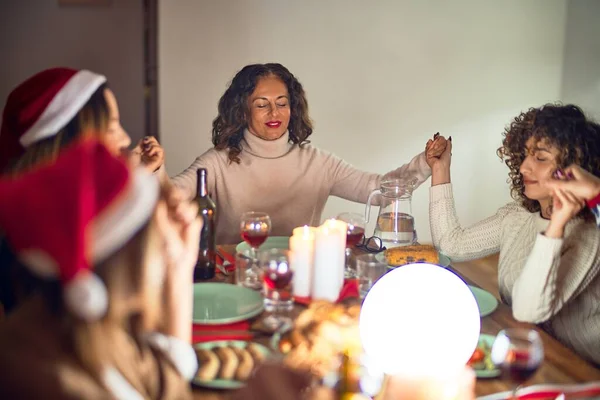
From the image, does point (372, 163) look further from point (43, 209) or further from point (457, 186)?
point (43, 209)

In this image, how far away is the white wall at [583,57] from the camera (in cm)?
371

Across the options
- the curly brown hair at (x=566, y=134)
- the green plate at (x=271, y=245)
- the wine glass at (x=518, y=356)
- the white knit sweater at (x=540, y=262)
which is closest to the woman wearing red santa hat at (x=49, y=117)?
the green plate at (x=271, y=245)

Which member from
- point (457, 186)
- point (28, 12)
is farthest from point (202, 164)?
point (28, 12)

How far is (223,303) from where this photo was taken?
142 cm

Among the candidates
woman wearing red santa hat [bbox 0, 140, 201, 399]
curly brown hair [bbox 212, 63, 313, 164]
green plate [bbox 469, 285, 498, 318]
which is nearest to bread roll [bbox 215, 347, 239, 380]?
woman wearing red santa hat [bbox 0, 140, 201, 399]

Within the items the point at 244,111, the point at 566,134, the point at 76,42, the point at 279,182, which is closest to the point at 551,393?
the point at 566,134

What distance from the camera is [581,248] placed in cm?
155

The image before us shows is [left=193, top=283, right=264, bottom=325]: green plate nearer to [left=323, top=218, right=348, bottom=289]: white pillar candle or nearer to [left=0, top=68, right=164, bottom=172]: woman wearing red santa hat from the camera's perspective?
[left=323, top=218, right=348, bottom=289]: white pillar candle

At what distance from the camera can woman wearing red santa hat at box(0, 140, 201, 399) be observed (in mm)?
776

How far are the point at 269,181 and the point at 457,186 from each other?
173 centimetres

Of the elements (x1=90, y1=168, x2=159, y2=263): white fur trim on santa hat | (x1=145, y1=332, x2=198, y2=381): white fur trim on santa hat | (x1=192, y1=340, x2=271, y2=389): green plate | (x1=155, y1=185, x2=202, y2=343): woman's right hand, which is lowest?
(x1=192, y1=340, x2=271, y2=389): green plate

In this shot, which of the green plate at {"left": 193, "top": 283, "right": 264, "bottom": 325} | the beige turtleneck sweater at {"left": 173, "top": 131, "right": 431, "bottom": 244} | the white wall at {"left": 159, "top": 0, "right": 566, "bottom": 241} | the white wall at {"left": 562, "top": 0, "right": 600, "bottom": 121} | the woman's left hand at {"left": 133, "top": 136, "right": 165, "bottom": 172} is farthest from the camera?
the white wall at {"left": 562, "top": 0, "right": 600, "bottom": 121}

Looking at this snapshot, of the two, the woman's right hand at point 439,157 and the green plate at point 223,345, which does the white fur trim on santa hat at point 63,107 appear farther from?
the woman's right hand at point 439,157

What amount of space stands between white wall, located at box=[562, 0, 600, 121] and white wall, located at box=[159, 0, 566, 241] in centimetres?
5
